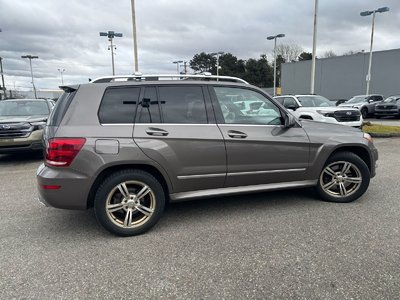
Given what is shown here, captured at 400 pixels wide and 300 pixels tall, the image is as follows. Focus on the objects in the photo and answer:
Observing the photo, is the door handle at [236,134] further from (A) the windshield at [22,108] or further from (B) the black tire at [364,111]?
(B) the black tire at [364,111]

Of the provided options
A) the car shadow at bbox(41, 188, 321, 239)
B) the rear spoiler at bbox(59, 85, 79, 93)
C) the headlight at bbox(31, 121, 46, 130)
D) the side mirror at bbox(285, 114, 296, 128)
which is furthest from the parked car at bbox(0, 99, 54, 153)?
the side mirror at bbox(285, 114, 296, 128)

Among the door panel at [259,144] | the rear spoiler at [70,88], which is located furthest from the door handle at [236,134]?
the rear spoiler at [70,88]

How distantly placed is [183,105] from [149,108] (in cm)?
41

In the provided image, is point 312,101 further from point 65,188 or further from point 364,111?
point 65,188

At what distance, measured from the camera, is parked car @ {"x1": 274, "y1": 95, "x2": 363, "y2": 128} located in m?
10.9

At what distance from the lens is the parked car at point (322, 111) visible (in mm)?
10859

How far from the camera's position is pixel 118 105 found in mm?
3512

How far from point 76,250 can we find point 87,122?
1.34 meters

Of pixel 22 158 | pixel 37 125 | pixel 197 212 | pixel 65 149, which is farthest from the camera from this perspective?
pixel 22 158

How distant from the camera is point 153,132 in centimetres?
347

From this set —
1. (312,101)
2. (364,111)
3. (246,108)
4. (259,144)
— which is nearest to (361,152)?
(259,144)

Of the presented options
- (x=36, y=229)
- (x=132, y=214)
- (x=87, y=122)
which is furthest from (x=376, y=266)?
(x=36, y=229)

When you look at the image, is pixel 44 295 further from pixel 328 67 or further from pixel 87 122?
pixel 328 67

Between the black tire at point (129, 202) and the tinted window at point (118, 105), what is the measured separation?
1.94 feet
